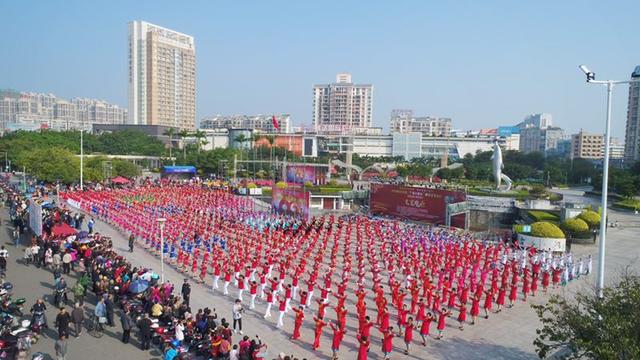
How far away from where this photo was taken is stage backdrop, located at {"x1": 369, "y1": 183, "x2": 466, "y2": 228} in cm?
3162

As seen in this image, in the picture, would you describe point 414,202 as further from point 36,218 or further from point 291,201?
point 36,218

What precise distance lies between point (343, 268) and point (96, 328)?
8.52 meters

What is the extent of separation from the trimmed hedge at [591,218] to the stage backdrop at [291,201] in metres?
16.1

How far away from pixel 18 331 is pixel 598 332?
11325 millimetres

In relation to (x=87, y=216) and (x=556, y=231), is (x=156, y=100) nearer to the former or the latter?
(x=87, y=216)

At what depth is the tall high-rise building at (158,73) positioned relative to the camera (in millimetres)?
110812

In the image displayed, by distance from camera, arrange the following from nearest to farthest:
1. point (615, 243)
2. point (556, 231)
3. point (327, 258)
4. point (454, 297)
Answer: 1. point (454, 297)
2. point (327, 258)
3. point (556, 231)
4. point (615, 243)

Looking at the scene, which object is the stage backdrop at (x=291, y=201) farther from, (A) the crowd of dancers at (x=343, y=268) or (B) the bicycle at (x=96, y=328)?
(B) the bicycle at (x=96, y=328)

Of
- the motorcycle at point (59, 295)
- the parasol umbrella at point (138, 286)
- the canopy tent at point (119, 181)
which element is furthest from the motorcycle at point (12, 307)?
the canopy tent at point (119, 181)

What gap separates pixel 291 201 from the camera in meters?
30.1

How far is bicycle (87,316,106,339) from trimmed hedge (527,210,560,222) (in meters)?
26.7

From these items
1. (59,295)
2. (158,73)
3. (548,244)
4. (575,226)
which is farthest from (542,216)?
(158,73)

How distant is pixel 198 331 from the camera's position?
11.1 m

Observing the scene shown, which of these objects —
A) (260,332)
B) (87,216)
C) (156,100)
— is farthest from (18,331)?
(156,100)
